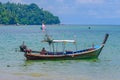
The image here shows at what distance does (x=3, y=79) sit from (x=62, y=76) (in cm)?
484

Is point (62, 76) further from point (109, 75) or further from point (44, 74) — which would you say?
point (109, 75)

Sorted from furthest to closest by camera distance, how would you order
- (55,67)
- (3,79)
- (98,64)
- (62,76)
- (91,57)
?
1. (91,57)
2. (98,64)
3. (55,67)
4. (62,76)
5. (3,79)

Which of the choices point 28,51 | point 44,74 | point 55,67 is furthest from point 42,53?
point 44,74

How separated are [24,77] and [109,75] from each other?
7059 millimetres

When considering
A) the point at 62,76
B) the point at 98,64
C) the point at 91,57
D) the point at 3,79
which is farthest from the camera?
the point at 91,57

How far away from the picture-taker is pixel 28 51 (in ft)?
130

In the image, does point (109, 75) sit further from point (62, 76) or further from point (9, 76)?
point (9, 76)

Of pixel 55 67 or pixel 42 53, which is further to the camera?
pixel 42 53

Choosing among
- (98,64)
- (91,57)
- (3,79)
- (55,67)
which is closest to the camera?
(3,79)

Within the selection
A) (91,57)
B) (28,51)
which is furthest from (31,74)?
(91,57)

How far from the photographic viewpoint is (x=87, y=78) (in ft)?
96.8

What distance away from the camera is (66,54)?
40.1 metres

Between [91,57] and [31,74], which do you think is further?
[91,57]

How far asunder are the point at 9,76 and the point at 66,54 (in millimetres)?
11450
